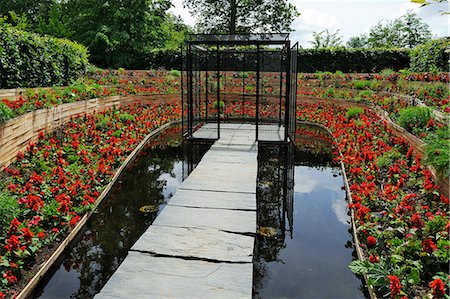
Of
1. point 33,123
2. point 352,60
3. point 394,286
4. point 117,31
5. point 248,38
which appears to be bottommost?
point 394,286

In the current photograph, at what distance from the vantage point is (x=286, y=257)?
3920 millimetres

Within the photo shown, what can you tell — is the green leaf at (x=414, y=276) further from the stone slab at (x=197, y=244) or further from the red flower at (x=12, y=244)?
the red flower at (x=12, y=244)

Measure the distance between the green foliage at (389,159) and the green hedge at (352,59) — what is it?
1282 centimetres

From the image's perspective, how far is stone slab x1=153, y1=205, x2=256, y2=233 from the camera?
13.0 feet

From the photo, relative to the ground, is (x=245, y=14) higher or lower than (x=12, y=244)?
higher

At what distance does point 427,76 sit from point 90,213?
9218mm

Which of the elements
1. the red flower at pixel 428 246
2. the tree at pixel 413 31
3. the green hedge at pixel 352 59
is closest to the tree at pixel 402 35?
the tree at pixel 413 31

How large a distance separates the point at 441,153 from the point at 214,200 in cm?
273

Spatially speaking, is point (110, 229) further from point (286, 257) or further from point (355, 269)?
point (355, 269)

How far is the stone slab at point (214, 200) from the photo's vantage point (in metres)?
4.54

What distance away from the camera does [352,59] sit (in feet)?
58.7

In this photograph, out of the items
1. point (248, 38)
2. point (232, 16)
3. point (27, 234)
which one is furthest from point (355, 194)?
point (232, 16)

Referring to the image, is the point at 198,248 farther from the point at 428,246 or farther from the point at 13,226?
the point at 428,246

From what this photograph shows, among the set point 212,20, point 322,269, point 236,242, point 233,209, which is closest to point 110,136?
point 233,209
